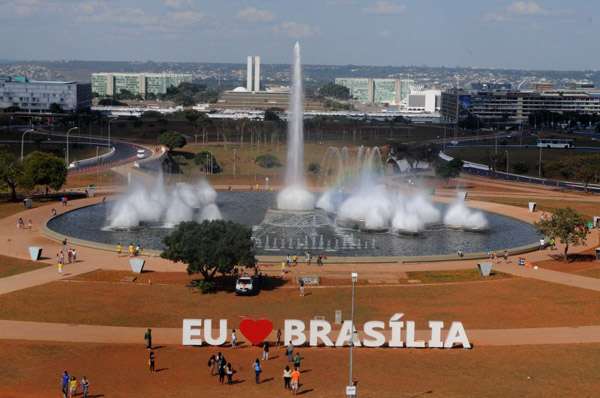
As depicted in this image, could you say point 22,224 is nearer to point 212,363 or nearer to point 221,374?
point 212,363

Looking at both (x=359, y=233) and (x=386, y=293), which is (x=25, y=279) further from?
(x=359, y=233)

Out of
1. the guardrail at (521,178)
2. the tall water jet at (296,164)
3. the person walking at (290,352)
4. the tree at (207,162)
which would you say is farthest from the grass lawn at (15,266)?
the guardrail at (521,178)

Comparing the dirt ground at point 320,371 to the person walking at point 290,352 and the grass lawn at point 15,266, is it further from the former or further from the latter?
the grass lawn at point 15,266

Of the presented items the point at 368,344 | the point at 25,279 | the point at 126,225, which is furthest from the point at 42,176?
the point at 368,344

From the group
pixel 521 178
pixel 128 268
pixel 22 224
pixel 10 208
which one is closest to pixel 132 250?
pixel 128 268

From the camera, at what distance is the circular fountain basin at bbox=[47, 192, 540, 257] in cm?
7325

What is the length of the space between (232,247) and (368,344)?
14372 mm

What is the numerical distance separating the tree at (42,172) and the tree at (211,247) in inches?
1601

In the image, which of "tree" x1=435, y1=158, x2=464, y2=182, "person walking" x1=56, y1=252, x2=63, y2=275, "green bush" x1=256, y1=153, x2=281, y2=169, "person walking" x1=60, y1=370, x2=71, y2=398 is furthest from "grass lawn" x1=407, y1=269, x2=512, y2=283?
"green bush" x1=256, y1=153, x2=281, y2=169

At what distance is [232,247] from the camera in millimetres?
56562

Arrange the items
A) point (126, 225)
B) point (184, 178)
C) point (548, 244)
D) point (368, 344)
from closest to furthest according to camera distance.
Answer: point (368, 344), point (548, 244), point (126, 225), point (184, 178)

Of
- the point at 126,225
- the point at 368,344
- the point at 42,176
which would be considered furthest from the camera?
the point at 42,176

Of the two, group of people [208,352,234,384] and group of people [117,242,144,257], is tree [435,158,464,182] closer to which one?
group of people [117,242,144,257]

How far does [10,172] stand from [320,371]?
61.1 meters
